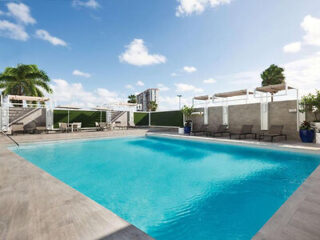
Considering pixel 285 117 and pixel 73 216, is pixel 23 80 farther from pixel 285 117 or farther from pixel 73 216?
pixel 285 117

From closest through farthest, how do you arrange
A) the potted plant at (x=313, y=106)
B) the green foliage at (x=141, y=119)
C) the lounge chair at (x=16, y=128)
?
the potted plant at (x=313, y=106) < the lounge chair at (x=16, y=128) < the green foliage at (x=141, y=119)

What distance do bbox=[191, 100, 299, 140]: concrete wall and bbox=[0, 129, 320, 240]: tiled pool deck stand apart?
753 centimetres

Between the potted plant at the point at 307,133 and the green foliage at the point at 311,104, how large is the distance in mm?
696

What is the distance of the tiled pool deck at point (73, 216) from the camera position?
1603 millimetres

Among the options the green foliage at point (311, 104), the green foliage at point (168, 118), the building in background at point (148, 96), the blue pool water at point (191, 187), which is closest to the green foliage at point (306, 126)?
the green foliage at point (311, 104)

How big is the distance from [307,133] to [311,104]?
4.61 feet

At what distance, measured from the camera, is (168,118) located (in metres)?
16.8

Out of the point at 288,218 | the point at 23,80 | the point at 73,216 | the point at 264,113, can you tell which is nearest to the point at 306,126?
the point at 264,113

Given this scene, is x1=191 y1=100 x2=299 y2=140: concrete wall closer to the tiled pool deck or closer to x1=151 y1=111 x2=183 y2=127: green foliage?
x1=151 y1=111 x2=183 y2=127: green foliage

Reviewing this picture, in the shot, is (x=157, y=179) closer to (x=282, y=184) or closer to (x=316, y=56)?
(x=282, y=184)

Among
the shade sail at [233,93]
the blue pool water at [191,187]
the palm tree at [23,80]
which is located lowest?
the blue pool water at [191,187]

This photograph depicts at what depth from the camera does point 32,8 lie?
980cm

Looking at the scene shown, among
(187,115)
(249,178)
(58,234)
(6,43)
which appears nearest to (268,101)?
(187,115)

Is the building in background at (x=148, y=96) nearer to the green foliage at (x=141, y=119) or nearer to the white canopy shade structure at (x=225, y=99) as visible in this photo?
the green foliage at (x=141, y=119)
